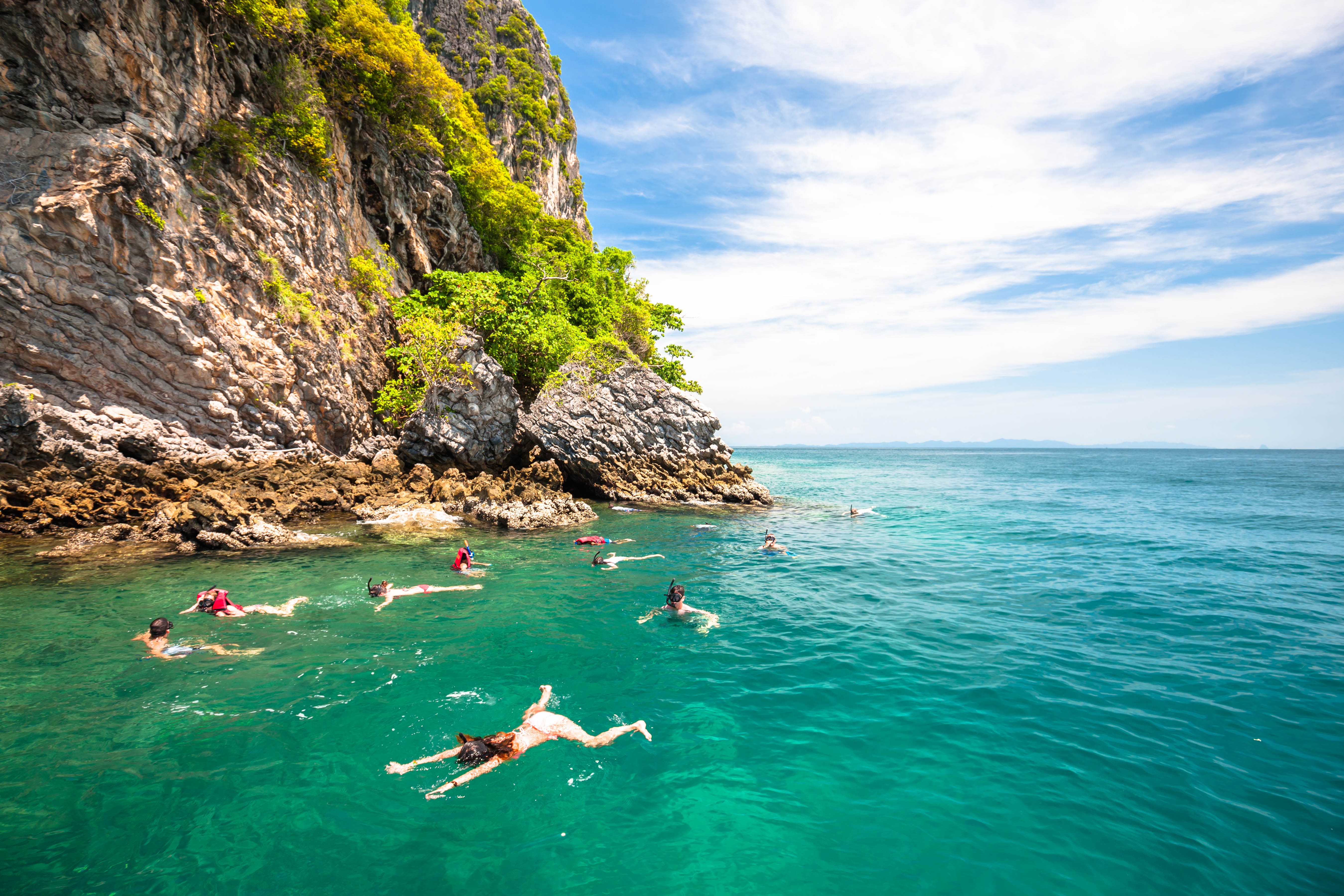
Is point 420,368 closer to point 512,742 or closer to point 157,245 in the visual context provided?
point 157,245

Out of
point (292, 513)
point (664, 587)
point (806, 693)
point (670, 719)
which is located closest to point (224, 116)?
point (292, 513)

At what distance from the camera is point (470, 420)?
26.3 m

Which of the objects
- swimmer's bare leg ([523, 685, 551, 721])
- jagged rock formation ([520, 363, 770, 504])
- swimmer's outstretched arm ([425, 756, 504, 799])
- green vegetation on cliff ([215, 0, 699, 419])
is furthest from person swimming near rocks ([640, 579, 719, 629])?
green vegetation on cliff ([215, 0, 699, 419])

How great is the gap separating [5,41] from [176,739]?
21.9 metres

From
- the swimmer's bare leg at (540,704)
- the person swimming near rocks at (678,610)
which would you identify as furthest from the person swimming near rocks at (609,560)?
the swimmer's bare leg at (540,704)

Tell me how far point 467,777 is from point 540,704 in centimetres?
171

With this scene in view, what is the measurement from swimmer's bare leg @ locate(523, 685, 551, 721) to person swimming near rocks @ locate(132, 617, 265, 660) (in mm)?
5975

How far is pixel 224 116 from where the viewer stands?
65.3 ft

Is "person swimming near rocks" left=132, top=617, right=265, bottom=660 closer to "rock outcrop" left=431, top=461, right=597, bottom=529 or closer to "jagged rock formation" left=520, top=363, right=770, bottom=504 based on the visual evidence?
"rock outcrop" left=431, top=461, right=597, bottom=529

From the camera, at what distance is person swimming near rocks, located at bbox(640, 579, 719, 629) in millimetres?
12766

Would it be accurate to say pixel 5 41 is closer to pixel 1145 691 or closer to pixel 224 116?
pixel 224 116

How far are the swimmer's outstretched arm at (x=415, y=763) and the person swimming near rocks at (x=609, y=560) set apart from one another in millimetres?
9532

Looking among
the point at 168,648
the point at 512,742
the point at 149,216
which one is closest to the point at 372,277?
the point at 149,216

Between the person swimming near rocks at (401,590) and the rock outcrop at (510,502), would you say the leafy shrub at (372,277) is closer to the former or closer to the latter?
the rock outcrop at (510,502)
